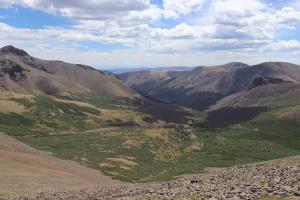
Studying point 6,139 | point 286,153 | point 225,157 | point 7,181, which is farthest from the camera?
point 286,153

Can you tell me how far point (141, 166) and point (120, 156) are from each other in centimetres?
Answer: 1421

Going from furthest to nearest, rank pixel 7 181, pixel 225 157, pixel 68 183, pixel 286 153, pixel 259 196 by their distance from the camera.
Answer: pixel 286 153 → pixel 225 157 → pixel 68 183 → pixel 7 181 → pixel 259 196

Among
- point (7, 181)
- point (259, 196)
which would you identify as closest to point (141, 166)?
point (7, 181)

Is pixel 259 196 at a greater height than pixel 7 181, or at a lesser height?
greater

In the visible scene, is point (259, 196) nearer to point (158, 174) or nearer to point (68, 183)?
point (68, 183)

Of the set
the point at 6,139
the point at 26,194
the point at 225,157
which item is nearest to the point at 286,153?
the point at 225,157

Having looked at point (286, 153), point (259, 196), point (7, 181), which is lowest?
point (286, 153)

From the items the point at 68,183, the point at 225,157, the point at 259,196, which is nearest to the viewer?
the point at 259,196

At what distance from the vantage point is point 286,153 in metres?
190

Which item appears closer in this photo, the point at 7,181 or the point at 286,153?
the point at 7,181

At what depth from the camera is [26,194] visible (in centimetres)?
5647

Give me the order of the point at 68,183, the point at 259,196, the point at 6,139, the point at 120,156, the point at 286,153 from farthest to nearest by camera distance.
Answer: the point at 286,153, the point at 120,156, the point at 6,139, the point at 68,183, the point at 259,196

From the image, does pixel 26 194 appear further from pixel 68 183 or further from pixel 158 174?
pixel 158 174

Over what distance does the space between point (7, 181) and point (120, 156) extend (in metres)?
74.1
